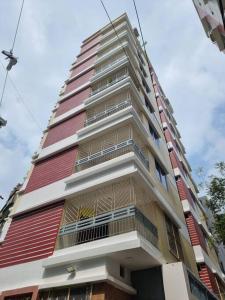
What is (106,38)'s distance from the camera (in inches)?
1049

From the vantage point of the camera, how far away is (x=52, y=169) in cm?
1452

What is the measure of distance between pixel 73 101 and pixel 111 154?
28.3ft

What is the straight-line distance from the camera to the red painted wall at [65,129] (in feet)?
54.0

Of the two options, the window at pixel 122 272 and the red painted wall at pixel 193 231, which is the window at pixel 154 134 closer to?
the red painted wall at pixel 193 231

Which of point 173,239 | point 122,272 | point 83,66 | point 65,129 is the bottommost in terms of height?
point 122,272

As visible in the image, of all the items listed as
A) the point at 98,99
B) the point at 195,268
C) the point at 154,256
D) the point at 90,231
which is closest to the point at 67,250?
the point at 90,231

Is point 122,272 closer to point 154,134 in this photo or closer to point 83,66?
point 154,134

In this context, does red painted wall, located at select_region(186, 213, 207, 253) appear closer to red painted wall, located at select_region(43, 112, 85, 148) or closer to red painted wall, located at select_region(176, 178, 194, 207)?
red painted wall, located at select_region(176, 178, 194, 207)

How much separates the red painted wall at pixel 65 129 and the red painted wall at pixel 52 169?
1738mm

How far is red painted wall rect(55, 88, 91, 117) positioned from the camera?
19109 millimetres

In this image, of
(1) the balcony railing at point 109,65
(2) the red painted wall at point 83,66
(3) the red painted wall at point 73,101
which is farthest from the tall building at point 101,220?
(2) the red painted wall at point 83,66

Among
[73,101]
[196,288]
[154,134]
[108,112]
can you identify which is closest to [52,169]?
[108,112]

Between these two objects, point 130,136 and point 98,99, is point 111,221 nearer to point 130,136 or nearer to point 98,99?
point 130,136

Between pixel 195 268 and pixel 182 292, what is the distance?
7.09 metres
